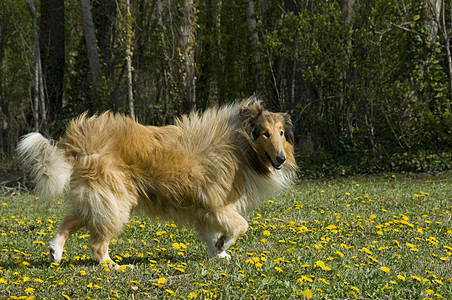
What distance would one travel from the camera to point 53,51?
1947 centimetres

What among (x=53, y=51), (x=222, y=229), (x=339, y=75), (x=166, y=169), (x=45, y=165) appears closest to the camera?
(x=45, y=165)

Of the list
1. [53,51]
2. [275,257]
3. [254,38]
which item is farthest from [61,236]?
[53,51]

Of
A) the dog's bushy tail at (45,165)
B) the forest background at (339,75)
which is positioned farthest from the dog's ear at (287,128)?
the forest background at (339,75)

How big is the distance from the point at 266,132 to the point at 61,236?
237cm

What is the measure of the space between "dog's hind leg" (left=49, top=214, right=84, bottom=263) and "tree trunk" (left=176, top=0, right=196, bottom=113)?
9016mm

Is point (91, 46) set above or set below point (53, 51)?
above

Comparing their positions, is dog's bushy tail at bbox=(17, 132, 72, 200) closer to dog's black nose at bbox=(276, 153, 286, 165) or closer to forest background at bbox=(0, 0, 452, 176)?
dog's black nose at bbox=(276, 153, 286, 165)

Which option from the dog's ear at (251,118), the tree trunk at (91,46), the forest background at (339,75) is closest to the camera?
the dog's ear at (251,118)

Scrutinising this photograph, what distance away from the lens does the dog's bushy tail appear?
571 cm

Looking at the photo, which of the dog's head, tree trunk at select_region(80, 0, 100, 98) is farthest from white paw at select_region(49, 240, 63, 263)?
tree trunk at select_region(80, 0, 100, 98)

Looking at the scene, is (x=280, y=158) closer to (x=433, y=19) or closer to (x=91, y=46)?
(x=433, y=19)

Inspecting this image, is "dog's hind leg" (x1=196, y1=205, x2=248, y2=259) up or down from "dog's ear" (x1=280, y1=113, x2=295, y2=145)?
down

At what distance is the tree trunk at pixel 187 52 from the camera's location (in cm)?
1470

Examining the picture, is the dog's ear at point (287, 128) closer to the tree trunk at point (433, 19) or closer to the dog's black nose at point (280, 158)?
the dog's black nose at point (280, 158)
